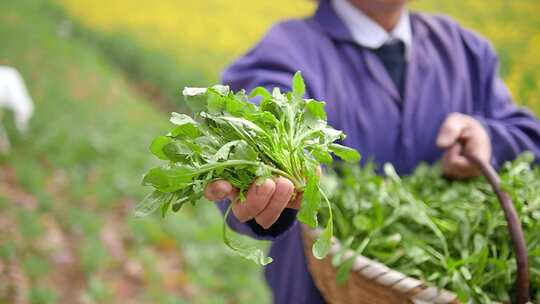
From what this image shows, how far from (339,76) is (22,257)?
4.39 feet

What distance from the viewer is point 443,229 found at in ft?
2.49

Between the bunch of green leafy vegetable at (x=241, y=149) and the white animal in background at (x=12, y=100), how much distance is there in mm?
1936

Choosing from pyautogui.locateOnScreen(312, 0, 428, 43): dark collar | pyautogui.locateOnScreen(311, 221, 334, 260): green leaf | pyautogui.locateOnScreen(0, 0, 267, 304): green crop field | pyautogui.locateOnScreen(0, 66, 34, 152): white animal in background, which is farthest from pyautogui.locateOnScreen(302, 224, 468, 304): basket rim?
pyautogui.locateOnScreen(0, 66, 34, 152): white animal in background

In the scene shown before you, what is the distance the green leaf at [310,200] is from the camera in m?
0.50

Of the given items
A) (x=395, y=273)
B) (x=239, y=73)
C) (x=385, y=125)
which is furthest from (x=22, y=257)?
(x=395, y=273)

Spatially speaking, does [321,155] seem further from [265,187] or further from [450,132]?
[450,132]

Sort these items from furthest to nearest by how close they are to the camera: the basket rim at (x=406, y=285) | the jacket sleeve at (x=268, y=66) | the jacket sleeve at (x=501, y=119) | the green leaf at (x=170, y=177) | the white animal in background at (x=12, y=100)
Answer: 1. the white animal in background at (x=12, y=100)
2. the jacket sleeve at (x=501, y=119)
3. the jacket sleeve at (x=268, y=66)
4. the basket rim at (x=406, y=285)
5. the green leaf at (x=170, y=177)

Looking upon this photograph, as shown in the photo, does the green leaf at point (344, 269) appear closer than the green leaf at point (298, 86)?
No

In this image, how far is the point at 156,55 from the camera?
2.70 metres

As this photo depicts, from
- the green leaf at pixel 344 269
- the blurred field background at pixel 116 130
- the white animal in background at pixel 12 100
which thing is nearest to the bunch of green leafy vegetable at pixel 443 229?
the green leaf at pixel 344 269

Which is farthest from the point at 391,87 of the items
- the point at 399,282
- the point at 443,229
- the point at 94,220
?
the point at 94,220

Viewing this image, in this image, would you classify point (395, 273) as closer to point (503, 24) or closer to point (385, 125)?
point (385, 125)

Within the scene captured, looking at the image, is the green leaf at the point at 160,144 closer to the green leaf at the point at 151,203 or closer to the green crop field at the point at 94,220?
the green leaf at the point at 151,203

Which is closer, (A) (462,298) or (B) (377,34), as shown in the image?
(A) (462,298)
